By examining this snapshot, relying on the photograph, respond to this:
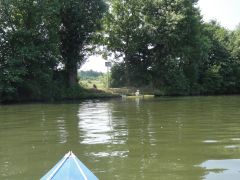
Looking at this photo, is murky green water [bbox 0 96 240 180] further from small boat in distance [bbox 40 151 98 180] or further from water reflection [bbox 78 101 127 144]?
small boat in distance [bbox 40 151 98 180]

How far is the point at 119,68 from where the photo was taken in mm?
59062

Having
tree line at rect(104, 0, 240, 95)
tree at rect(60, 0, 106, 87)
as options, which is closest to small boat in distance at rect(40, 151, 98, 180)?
tree at rect(60, 0, 106, 87)

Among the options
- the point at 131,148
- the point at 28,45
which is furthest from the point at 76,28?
the point at 131,148

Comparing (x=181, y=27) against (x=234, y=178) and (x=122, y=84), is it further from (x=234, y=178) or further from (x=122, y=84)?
(x=234, y=178)

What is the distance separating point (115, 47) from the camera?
186 feet

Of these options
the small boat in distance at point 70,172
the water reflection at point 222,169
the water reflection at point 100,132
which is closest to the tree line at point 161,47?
the water reflection at point 100,132

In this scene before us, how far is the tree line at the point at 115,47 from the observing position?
4459 cm

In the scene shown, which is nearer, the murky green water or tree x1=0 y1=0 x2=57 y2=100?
the murky green water

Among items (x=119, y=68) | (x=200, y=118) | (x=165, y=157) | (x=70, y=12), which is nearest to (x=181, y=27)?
(x=119, y=68)

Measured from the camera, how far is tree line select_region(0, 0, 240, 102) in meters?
44.6

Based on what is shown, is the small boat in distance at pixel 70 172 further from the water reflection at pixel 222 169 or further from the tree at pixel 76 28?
the tree at pixel 76 28

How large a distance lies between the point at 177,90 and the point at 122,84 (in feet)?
24.4

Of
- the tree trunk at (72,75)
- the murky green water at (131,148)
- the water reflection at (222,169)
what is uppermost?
the tree trunk at (72,75)

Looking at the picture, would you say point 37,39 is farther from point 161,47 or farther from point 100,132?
point 100,132
